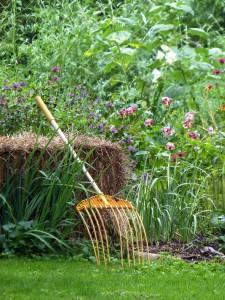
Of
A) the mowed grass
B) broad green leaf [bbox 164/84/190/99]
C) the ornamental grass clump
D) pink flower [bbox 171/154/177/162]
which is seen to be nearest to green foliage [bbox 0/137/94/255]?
the ornamental grass clump

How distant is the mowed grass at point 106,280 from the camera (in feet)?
17.5

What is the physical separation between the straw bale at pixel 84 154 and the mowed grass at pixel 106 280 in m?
0.90

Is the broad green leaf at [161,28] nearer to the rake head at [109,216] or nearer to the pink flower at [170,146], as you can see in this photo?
the pink flower at [170,146]

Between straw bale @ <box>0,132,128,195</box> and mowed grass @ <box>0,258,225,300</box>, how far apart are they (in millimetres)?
898

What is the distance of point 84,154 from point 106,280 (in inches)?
69.1

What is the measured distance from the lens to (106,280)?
5.85 meters

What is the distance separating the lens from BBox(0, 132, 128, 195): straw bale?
6.85 meters

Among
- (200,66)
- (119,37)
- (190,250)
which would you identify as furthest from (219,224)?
(119,37)

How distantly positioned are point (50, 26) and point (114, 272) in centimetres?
677

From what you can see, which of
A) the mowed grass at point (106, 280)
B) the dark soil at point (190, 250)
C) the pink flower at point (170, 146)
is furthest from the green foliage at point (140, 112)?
the mowed grass at point (106, 280)

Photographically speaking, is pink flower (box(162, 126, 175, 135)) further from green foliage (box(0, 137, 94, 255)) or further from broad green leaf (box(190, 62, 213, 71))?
green foliage (box(0, 137, 94, 255))

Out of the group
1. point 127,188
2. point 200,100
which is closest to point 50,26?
point 200,100

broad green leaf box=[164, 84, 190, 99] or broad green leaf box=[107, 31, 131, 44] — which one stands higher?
broad green leaf box=[107, 31, 131, 44]

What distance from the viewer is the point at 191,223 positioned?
8.05m
